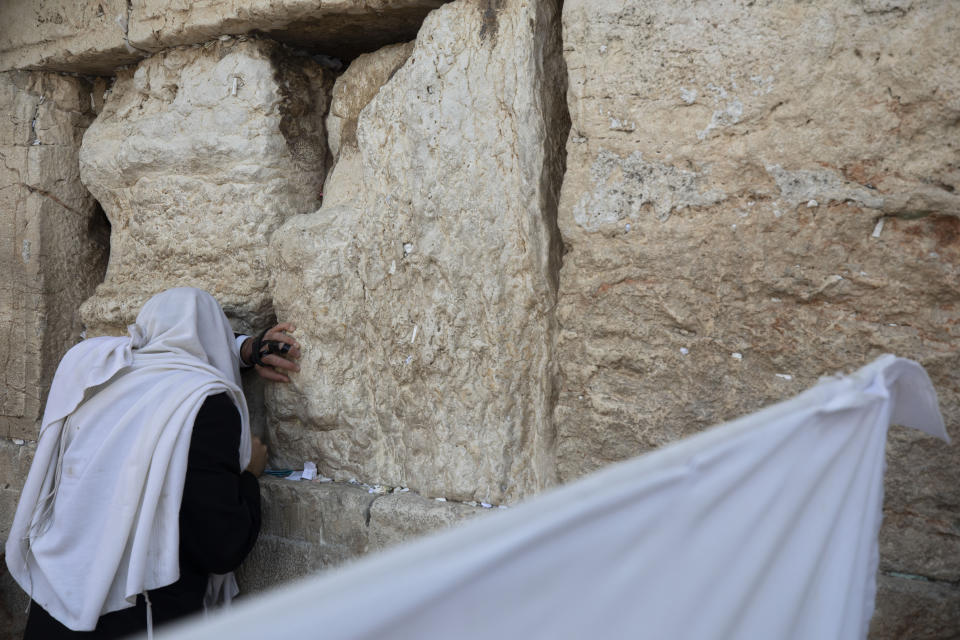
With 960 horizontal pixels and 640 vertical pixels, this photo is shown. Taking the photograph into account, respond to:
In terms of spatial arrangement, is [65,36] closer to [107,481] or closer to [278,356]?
[278,356]

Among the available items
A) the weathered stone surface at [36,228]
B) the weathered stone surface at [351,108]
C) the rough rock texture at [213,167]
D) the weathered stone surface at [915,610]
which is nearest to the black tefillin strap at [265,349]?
the rough rock texture at [213,167]

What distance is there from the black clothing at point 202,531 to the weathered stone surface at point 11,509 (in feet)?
4.29

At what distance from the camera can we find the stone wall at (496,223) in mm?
1802

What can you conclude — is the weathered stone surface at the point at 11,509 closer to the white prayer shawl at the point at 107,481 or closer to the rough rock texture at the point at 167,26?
the white prayer shawl at the point at 107,481

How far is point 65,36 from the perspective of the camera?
323 centimetres

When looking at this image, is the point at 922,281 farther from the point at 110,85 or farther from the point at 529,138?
the point at 110,85

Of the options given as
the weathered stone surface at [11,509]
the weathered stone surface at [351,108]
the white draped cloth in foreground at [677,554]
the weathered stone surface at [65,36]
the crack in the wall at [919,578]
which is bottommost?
the weathered stone surface at [11,509]

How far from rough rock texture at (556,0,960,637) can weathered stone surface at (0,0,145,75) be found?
202cm

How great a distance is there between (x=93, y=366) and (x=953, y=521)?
2367 millimetres

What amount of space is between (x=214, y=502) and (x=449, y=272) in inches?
40.0

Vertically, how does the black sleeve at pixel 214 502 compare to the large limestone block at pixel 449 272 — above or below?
below

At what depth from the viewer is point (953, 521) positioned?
1.78 meters

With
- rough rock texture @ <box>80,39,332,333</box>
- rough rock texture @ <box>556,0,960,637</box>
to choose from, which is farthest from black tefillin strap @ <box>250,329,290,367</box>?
rough rock texture @ <box>556,0,960,637</box>

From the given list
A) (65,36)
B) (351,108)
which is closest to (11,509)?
(65,36)
